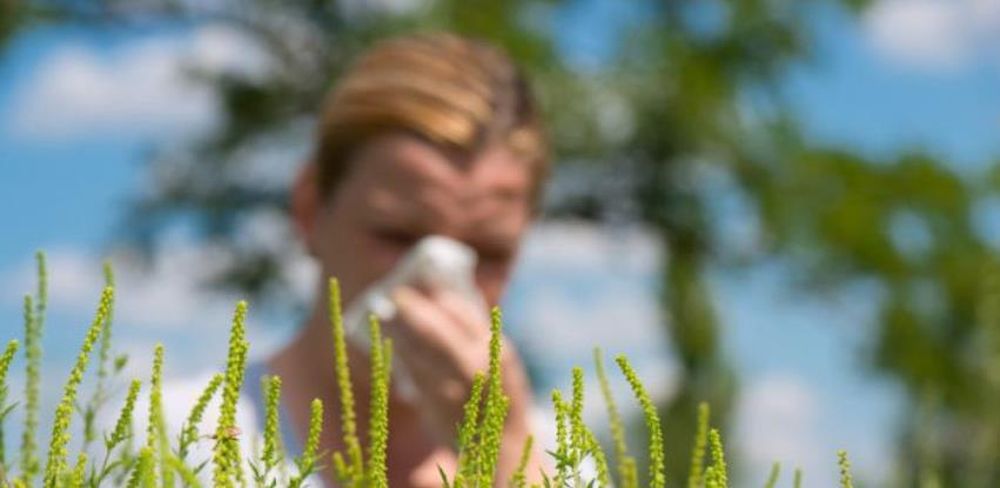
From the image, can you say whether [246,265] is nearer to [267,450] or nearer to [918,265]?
[918,265]

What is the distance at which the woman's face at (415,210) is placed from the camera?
277 centimetres

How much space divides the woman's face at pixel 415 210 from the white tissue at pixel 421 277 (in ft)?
0.08

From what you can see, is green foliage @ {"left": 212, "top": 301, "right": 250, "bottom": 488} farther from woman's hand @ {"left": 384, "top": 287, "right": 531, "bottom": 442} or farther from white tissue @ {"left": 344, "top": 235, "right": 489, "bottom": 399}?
white tissue @ {"left": 344, "top": 235, "right": 489, "bottom": 399}

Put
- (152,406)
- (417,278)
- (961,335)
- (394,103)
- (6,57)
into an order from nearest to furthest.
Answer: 1. (152,406)
2. (417,278)
3. (394,103)
4. (6,57)
5. (961,335)

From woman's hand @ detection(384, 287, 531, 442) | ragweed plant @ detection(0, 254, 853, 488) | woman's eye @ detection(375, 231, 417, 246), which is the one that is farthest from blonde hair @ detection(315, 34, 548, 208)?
ragweed plant @ detection(0, 254, 853, 488)

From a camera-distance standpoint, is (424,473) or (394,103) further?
(394,103)

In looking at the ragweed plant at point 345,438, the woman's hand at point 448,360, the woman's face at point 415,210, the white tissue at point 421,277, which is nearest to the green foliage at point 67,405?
the ragweed plant at point 345,438

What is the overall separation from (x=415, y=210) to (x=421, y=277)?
0.57 feet

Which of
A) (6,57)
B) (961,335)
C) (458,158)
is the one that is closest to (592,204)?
(961,335)

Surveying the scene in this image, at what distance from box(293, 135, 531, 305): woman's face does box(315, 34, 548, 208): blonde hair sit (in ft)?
0.11

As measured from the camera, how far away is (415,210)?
9.09 ft

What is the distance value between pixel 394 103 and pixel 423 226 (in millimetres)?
247

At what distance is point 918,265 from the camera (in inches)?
653

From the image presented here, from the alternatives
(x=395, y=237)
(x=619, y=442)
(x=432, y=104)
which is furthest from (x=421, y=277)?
(x=619, y=442)
